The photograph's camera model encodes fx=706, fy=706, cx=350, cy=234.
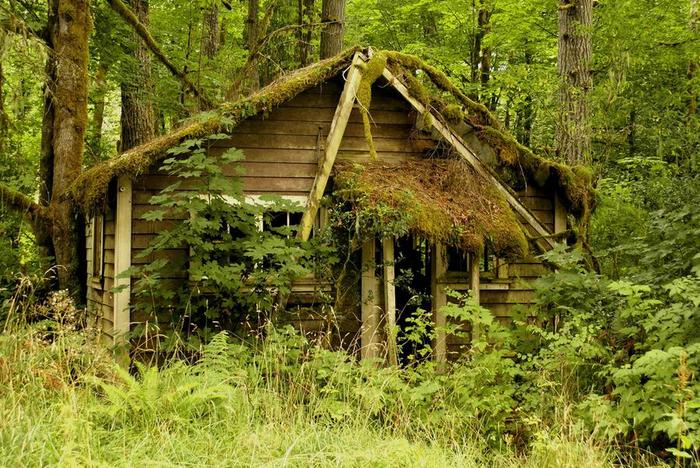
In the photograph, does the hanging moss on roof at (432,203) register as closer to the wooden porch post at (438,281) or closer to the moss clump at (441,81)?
the wooden porch post at (438,281)

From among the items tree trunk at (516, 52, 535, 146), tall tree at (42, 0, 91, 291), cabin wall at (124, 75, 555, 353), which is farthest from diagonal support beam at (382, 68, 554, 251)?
tree trunk at (516, 52, 535, 146)

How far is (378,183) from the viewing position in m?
9.44

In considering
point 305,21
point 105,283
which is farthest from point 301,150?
point 305,21

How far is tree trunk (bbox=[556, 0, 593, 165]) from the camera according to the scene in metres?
11.7

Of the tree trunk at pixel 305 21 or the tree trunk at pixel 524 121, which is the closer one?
the tree trunk at pixel 305 21

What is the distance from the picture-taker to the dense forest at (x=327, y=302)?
5.05m

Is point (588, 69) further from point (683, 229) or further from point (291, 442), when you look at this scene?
point (291, 442)

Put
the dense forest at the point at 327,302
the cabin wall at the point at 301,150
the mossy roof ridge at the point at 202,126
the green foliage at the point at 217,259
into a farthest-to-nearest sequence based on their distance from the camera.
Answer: the cabin wall at the point at 301,150, the mossy roof ridge at the point at 202,126, the green foliage at the point at 217,259, the dense forest at the point at 327,302

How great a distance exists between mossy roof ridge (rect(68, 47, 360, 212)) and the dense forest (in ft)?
0.12

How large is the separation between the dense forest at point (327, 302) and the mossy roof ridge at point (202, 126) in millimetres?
36

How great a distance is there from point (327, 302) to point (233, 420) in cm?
421

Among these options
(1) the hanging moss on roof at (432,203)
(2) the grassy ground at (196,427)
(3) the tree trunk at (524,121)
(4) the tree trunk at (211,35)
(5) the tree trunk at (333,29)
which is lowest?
(2) the grassy ground at (196,427)

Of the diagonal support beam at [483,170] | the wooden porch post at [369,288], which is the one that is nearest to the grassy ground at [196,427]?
the wooden porch post at [369,288]

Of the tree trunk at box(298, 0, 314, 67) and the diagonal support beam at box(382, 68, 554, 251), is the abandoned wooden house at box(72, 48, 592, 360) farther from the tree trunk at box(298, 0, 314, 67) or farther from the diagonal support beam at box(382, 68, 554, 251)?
the tree trunk at box(298, 0, 314, 67)
